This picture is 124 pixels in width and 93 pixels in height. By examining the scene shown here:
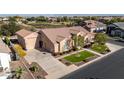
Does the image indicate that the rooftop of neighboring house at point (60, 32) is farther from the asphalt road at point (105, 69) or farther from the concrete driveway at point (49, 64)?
the asphalt road at point (105, 69)

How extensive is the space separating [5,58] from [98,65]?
831 centimetres

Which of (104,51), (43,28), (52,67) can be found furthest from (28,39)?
(104,51)

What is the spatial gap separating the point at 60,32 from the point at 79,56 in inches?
108

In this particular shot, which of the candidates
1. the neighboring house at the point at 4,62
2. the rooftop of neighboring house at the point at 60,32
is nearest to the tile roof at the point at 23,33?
the rooftop of neighboring house at the point at 60,32

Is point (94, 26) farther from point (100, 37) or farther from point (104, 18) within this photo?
point (104, 18)

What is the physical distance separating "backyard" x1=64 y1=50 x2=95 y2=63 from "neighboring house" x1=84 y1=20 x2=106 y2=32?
2142 millimetres

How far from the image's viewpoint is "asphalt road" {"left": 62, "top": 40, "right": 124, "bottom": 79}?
48.2ft

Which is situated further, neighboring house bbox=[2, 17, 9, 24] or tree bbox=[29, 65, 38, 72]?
tree bbox=[29, 65, 38, 72]

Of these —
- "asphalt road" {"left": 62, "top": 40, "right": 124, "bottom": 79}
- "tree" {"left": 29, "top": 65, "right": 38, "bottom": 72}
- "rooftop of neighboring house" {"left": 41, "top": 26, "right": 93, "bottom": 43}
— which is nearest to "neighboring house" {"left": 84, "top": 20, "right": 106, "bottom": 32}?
"rooftop of neighboring house" {"left": 41, "top": 26, "right": 93, "bottom": 43}

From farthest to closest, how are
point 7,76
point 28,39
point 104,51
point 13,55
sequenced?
point 104,51 < point 13,55 < point 28,39 < point 7,76

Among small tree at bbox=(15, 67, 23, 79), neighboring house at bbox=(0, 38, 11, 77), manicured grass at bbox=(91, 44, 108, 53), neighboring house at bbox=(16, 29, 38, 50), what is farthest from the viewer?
manicured grass at bbox=(91, 44, 108, 53)

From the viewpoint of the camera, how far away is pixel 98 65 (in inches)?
619

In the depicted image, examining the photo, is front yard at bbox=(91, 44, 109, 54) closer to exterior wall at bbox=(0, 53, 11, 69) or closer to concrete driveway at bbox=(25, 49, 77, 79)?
concrete driveway at bbox=(25, 49, 77, 79)
